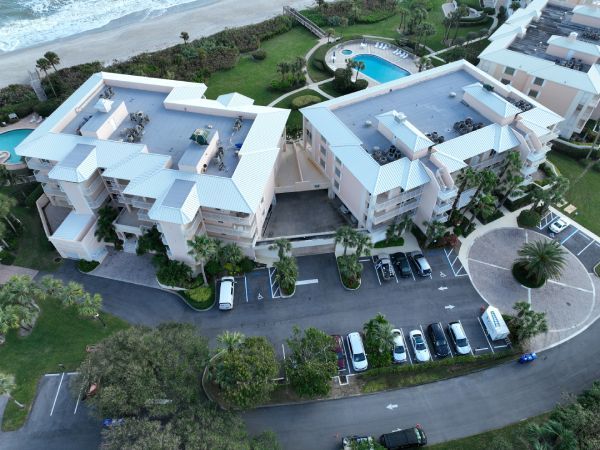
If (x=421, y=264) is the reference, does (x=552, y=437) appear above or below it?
above

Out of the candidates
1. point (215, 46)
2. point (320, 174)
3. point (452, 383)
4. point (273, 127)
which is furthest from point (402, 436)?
point (215, 46)

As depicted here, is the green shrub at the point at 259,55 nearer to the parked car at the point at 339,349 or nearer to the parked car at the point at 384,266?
the parked car at the point at 384,266

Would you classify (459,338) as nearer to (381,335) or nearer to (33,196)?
(381,335)

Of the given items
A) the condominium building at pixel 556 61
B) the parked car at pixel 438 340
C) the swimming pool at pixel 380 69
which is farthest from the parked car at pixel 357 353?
the swimming pool at pixel 380 69

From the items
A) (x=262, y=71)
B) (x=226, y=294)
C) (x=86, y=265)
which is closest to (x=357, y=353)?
(x=226, y=294)

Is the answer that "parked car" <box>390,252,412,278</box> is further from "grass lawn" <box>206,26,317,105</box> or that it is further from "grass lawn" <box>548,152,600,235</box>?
"grass lawn" <box>206,26,317,105</box>

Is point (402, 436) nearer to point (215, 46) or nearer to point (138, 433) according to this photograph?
point (138, 433)
